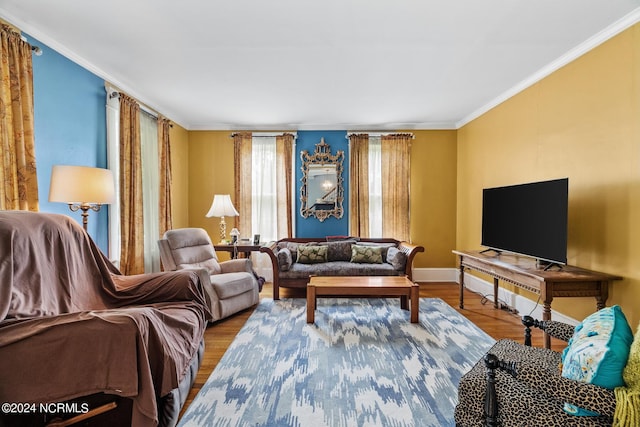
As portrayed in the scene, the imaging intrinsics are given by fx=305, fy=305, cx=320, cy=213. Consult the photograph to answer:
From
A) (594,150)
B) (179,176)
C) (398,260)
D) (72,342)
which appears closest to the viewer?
(72,342)

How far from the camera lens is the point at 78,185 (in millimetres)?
2340

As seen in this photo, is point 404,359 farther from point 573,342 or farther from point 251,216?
point 251,216

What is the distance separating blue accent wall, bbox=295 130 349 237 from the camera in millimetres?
5238

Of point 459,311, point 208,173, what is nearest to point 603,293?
point 459,311

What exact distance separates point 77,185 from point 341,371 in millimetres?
2473

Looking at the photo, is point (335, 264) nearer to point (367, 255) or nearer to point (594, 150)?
point (367, 255)

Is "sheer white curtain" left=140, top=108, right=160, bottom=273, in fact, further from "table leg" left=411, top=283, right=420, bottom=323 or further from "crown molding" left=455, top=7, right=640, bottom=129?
"crown molding" left=455, top=7, right=640, bottom=129

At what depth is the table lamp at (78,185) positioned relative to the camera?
7.51 ft

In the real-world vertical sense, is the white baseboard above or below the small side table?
below

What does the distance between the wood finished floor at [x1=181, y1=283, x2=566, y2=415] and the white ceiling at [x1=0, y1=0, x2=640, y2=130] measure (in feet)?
8.67

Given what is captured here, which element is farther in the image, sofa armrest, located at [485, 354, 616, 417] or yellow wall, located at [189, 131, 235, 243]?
yellow wall, located at [189, 131, 235, 243]

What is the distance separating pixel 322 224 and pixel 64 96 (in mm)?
3656

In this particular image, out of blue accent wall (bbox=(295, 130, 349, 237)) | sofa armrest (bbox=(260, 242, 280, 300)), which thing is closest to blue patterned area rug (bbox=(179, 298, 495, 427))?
sofa armrest (bbox=(260, 242, 280, 300))

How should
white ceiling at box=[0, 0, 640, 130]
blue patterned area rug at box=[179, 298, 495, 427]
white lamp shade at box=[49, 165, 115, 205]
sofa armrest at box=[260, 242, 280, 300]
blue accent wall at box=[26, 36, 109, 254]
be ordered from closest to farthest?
blue patterned area rug at box=[179, 298, 495, 427], white ceiling at box=[0, 0, 640, 130], white lamp shade at box=[49, 165, 115, 205], blue accent wall at box=[26, 36, 109, 254], sofa armrest at box=[260, 242, 280, 300]
